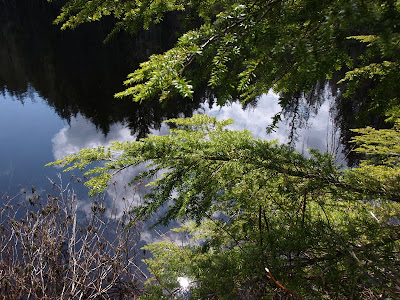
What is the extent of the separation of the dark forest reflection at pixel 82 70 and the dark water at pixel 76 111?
59 millimetres

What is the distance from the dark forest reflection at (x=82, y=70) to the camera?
52.4ft

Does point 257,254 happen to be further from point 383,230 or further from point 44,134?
point 44,134

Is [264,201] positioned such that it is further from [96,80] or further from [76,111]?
[96,80]

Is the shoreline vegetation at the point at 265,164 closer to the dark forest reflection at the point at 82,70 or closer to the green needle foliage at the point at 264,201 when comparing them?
the green needle foliage at the point at 264,201

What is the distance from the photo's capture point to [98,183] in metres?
2.06

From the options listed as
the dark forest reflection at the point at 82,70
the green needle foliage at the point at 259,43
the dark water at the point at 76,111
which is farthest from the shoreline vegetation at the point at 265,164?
the dark forest reflection at the point at 82,70

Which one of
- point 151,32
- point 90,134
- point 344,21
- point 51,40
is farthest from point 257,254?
point 151,32

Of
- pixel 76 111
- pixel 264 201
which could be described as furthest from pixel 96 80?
pixel 264 201

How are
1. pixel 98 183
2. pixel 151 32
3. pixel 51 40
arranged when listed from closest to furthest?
pixel 98 183 → pixel 51 40 → pixel 151 32

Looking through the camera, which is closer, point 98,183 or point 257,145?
point 98,183

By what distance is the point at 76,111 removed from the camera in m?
15.9

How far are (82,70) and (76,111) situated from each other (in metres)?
7.14

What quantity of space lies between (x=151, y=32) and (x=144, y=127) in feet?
81.5

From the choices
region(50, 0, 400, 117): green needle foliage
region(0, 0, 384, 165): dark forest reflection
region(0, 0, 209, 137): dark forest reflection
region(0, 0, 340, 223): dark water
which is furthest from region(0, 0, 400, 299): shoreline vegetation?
region(0, 0, 209, 137): dark forest reflection
